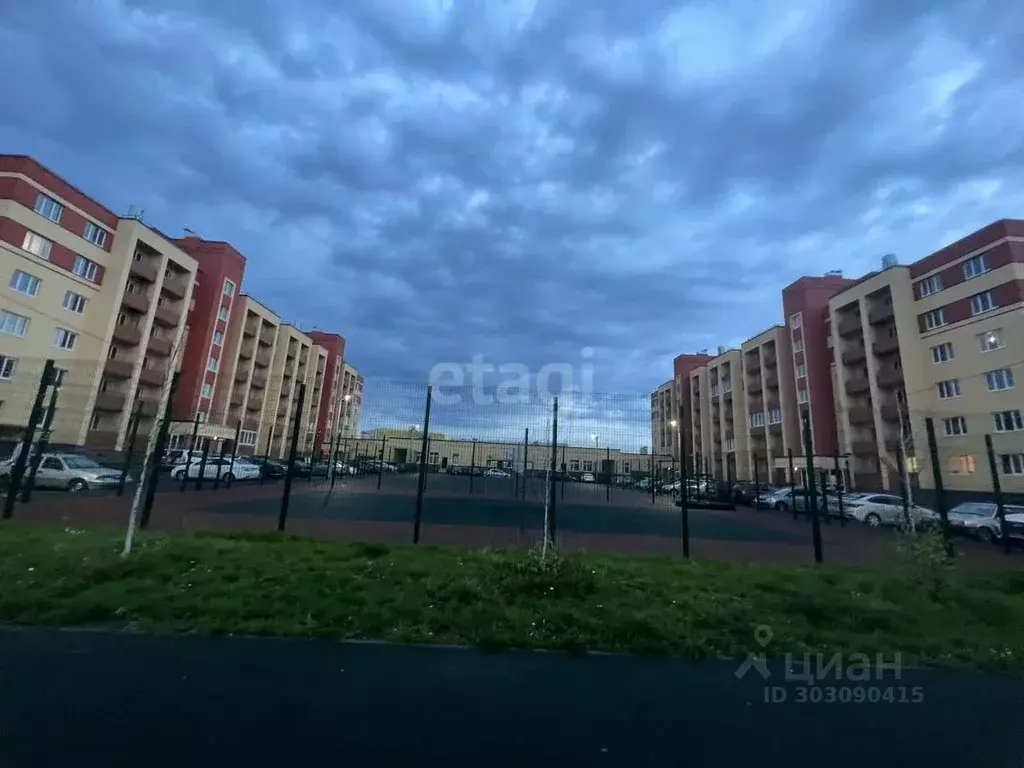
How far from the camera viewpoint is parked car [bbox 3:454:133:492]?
16.7 metres

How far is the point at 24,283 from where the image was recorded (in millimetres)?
29109

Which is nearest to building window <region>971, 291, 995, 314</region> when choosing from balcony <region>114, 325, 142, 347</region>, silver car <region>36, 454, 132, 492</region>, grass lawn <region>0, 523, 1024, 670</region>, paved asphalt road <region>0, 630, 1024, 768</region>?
grass lawn <region>0, 523, 1024, 670</region>


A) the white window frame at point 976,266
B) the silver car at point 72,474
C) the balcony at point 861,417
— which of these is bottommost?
the silver car at point 72,474

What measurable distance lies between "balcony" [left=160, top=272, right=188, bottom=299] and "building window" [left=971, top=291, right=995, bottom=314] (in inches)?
2257

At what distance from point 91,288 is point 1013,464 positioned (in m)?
56.0

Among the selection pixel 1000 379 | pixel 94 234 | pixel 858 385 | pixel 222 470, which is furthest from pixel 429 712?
pixel 858 385

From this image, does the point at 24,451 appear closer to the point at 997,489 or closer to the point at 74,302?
the point at 997,489

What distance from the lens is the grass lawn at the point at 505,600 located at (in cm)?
471

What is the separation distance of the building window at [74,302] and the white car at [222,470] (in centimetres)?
1529

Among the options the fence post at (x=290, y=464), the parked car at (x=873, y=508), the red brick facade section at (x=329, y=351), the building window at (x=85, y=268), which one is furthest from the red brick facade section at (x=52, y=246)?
the parked car at (x=873, y=508)

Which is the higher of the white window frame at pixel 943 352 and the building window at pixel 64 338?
the white window frame at pixel 943 352

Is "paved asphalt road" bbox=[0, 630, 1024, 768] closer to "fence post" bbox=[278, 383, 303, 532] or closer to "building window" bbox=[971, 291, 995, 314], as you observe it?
"fence post" bbox=[278, 383, 303, 532]

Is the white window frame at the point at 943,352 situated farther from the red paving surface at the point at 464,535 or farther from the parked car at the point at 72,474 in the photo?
the parked car at the point at 72,474

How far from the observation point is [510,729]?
3139 mm
